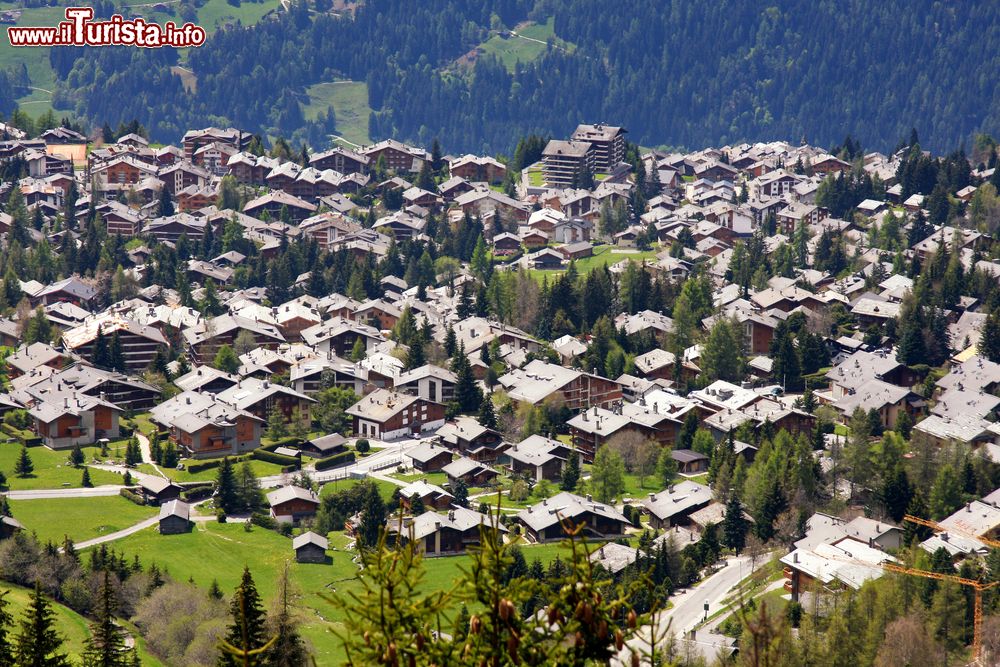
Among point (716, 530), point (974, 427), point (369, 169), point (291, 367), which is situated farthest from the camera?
point (369, 169)

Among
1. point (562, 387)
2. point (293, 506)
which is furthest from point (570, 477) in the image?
point (293, 506)

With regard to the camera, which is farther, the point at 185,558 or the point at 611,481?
the point at 611,481

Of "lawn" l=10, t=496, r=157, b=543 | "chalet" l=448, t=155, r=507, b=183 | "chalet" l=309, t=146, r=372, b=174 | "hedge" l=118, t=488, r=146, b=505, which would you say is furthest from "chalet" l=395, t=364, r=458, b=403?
"chalet" l=309, t=146, r=372, b=174

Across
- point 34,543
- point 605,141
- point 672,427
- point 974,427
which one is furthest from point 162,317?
point 605,141

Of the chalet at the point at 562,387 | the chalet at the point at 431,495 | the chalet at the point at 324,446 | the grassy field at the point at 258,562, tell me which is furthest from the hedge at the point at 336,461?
the chalet at the point at 562,387

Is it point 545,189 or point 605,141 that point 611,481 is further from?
point 605,141

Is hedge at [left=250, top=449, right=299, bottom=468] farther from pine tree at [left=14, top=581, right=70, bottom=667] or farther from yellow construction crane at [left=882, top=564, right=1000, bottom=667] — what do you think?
pine tree at [left=14, top=581, right=70, bottom=667]

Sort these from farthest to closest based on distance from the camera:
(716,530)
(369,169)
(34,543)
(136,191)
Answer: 1. (369,169)
2. (136,191)
3. (716,530)
4. (34,543)
